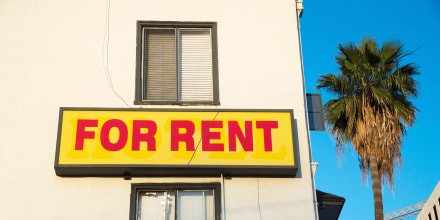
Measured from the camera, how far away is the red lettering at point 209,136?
9.84 metres

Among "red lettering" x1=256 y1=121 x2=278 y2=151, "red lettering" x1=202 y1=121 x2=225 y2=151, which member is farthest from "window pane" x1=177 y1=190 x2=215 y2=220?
"red lettering" x1=256 y1=121 x2=278 y2=151

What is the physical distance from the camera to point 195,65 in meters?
11.0

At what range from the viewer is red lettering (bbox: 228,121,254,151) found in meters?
9.89

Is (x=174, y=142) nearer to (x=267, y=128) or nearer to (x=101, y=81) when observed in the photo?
(x=267, y=128)

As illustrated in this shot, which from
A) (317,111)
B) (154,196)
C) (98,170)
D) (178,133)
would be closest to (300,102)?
(317,111)

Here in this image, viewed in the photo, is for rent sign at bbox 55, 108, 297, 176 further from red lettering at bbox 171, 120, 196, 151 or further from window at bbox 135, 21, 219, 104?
window at bbox 135, 21, 219, 104

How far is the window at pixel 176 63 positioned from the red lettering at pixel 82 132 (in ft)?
3.09

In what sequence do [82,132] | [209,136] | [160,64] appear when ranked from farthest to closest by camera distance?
[160,64]
[209,136]
[82,132]

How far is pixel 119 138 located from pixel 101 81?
1.33 meters

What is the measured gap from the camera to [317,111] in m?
11.3

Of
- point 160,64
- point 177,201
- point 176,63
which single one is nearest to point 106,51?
point 160,64

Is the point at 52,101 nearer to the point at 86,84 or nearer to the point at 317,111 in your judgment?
the point at 86,84

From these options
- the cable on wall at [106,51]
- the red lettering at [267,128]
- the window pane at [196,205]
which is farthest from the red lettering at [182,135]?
the red lettering at [267,128]

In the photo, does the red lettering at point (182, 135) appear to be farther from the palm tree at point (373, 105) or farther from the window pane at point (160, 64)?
the palm tree at point (373, 105)
